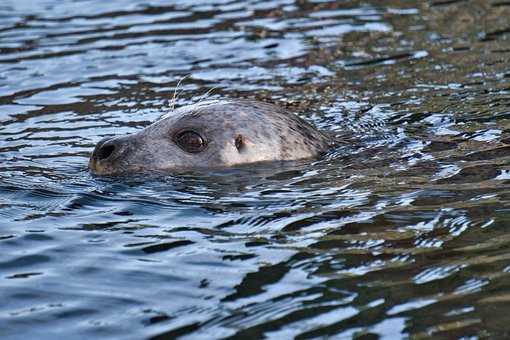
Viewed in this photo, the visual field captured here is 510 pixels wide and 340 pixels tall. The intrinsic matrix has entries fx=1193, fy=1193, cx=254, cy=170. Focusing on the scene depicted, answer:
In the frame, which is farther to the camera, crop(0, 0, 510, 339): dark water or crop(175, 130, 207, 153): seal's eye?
crop(175, 130, 207, 153): seal's eye

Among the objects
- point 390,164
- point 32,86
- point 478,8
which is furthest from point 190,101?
point 478,8

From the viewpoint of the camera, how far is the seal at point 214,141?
8.68m

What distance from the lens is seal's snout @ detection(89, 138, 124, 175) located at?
8492 mm

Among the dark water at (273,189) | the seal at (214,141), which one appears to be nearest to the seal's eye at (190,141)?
the seal at (214,141)

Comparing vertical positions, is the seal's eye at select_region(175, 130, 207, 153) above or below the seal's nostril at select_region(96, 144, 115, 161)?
below

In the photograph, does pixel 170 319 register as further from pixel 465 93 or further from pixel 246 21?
pixel 246 21

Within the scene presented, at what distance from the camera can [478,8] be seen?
14.5 meters

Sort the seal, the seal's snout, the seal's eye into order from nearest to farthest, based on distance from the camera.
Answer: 1. the seal's snout
2. the seal
3. the seal's eye

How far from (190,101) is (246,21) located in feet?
12.0

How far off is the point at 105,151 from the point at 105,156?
0.05 meters

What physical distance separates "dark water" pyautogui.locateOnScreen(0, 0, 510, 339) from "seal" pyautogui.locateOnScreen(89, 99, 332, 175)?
0.72 feet

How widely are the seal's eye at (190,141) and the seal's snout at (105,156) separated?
0.45m

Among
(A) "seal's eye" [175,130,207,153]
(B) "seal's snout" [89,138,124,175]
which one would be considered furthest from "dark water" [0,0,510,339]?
(A) "seal's eye" [175,130,207,153]

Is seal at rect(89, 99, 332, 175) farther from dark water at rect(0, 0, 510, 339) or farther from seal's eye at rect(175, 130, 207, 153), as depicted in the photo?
dark water at rect(0, 0, 510, 339)
